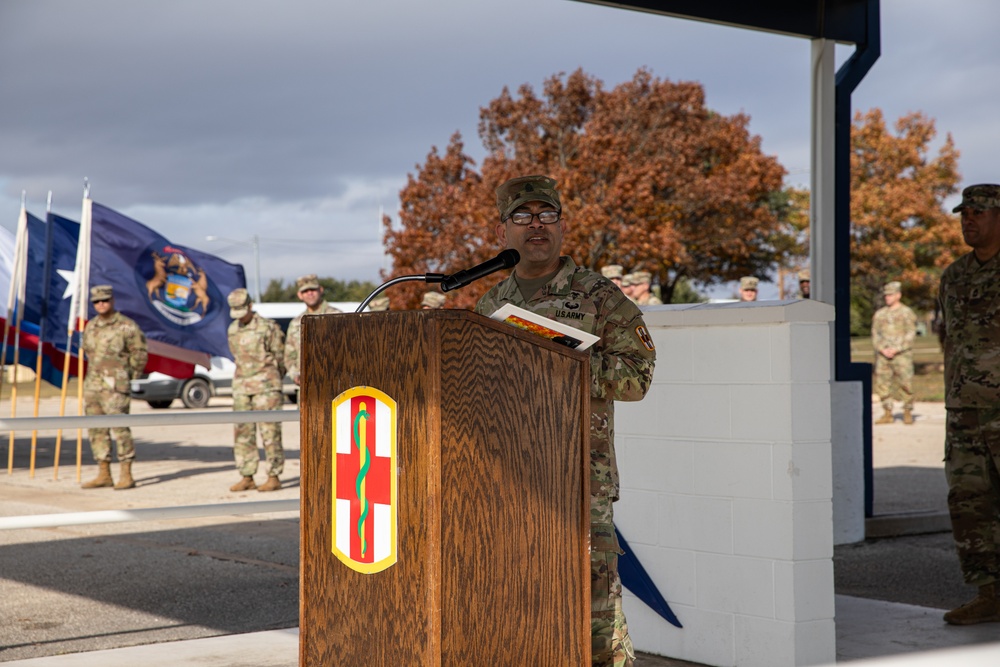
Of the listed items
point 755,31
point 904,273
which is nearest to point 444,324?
point 755,31

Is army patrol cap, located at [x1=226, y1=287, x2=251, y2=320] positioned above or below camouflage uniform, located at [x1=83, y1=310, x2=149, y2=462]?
above

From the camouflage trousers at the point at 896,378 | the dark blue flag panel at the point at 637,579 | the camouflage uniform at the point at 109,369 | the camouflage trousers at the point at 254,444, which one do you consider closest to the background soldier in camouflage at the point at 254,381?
the camouflage trousers at the point at 254,444

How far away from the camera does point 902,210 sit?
3391 centimetres

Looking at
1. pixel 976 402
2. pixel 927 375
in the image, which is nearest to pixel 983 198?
pixel 976 402

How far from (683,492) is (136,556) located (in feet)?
15.7

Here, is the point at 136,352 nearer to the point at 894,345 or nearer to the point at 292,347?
the point at 292,347

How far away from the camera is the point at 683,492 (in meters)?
4.88

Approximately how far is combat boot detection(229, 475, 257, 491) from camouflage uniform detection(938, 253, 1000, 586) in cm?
793

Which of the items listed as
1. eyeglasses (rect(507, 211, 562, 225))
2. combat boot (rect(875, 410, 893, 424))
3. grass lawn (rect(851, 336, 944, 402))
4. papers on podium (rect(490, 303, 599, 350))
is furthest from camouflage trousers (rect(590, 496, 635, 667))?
grass lawn (rect(851, 336, 944, 402))

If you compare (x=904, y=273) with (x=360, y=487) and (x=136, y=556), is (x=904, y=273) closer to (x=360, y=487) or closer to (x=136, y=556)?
(x=136, y=556)

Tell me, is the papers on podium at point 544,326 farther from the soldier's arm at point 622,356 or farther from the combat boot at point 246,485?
the combat boot at point 246,485

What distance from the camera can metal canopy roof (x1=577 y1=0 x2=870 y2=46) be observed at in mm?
7055

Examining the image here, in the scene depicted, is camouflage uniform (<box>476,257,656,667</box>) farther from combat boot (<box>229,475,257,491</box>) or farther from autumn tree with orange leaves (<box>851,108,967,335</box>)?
autumn tree with orange leaves (<box>851,108,967,335</box>)

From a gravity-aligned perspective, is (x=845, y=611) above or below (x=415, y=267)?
below
